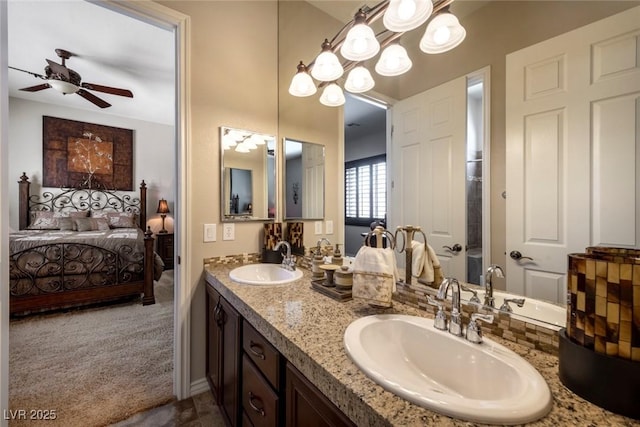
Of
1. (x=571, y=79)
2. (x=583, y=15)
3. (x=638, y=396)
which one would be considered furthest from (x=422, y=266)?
(x=583, y=15)

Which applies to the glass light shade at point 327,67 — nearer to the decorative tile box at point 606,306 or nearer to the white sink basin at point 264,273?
the white sink basin at point 264,273

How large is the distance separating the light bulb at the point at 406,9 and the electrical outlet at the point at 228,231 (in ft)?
5.17

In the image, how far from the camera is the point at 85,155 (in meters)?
4.79

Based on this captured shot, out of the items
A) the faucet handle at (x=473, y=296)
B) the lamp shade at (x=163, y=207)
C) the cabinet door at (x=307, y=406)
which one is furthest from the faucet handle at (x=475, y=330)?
the lamp shade at (x=163, y=207)

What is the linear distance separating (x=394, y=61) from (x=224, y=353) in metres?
1.75

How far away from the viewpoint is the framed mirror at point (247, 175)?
1.90 meters

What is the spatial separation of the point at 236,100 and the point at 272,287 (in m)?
1.36

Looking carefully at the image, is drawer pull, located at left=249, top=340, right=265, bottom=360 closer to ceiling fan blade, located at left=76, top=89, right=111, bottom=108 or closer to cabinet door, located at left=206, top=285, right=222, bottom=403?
cabinet door, located at left=206, top=285, right=222, bottom=403

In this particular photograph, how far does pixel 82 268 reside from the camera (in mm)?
3139

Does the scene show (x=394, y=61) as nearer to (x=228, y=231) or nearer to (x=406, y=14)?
(x=406, y=14)

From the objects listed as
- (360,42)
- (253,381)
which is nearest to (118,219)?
(253,381)

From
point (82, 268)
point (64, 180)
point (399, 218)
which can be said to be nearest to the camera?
point (399, 218)

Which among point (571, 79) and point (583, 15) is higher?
point (583, 15)

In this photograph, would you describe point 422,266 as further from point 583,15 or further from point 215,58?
point 215,58
